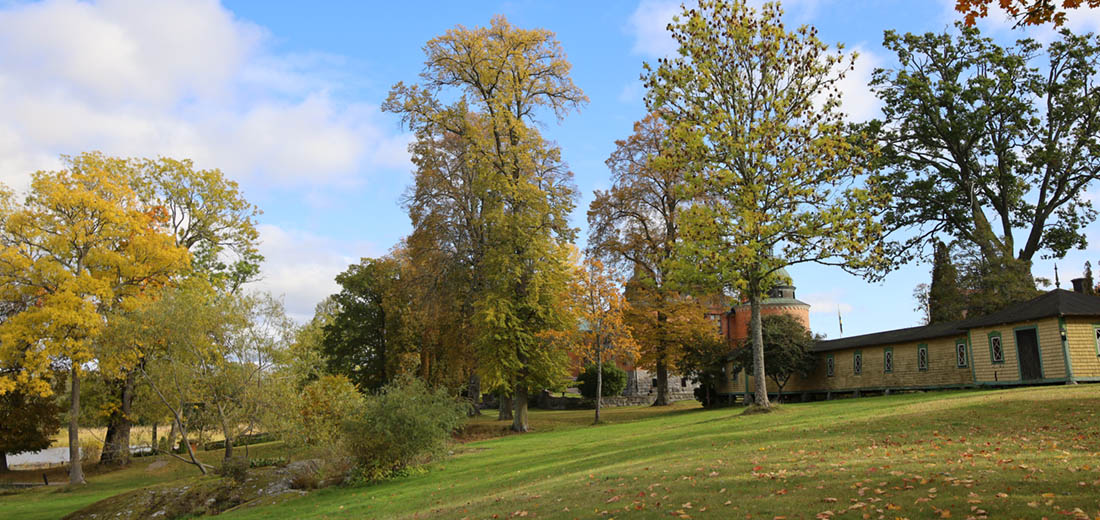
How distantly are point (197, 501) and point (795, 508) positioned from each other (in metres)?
18.9

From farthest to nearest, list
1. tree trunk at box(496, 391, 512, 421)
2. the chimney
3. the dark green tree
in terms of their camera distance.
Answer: the chimney < the dark green tree < tree trunk at box(496, 391, 512, 421)

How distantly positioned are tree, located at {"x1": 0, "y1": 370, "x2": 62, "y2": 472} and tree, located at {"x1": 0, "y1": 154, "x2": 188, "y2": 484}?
2965mm

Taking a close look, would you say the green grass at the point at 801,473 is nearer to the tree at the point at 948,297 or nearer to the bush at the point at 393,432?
the bush at the point at 393,432

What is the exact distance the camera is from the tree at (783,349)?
3603cm

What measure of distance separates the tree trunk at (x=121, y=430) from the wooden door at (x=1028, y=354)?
39.1 metres

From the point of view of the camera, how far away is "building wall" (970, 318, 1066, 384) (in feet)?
78.4

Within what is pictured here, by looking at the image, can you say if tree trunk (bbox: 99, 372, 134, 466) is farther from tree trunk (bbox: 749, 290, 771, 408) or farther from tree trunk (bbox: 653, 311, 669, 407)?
tree trunk (bbox: 749, 290, 771, 408)

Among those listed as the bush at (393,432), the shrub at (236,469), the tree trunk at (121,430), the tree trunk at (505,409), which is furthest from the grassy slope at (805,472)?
the tree trunk at (121,430)

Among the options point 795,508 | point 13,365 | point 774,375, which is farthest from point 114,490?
point 774,375

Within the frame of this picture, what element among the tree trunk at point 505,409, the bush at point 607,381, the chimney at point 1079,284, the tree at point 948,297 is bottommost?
the tree trunk at point 505,409

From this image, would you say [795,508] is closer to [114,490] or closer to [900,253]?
[114,490]

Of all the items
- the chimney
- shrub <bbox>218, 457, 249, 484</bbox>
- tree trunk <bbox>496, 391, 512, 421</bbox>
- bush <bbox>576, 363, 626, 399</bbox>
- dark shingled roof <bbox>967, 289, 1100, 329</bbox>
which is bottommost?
shrub <bbox>218, 457, 249, 484</bbox>

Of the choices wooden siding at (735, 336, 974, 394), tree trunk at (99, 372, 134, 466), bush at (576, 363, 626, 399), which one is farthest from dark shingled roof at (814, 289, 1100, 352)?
tree trunk at (99, 372, 134, 466)

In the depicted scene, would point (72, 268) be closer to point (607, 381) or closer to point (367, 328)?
point (367, 328)
